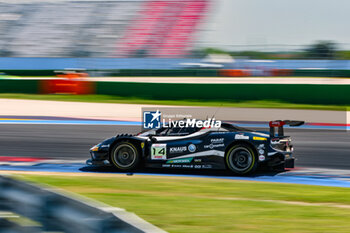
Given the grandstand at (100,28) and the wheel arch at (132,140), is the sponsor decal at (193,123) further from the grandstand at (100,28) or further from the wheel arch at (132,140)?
the grandstand at (100,28)

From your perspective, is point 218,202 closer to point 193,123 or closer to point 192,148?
point 192,148

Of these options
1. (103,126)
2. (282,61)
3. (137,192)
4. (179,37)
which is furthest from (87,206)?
(179,37)

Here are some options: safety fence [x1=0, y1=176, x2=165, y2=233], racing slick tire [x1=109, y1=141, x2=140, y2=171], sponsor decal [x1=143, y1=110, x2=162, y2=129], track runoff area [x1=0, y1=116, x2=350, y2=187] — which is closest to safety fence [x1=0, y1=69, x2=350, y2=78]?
track runoff area [x1=0, y1=116, x2=350, y2=187]

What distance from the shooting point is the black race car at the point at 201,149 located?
8.73 meters

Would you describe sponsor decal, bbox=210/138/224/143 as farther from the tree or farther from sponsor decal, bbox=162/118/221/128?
the tree

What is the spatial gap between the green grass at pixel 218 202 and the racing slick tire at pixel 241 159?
53 centimetres

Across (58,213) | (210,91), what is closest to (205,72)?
(210,91)

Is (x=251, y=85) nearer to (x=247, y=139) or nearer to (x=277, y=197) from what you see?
(x=247, y=139)

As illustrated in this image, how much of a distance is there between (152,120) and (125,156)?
0.74 metres

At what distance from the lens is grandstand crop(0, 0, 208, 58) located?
37.9 m

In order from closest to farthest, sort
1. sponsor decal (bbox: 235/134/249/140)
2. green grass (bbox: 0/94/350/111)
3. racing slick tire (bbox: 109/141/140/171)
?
sponsor decal (bbox: 235/134/249/140), racing slick tire (bbox: 109/141/140/171), green grass (bbox: 0/94/350/111)

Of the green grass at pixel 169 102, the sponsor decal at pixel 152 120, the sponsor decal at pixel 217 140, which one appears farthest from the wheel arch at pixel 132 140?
the green grass at pixel 169 102

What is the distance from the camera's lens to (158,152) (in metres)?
8.98

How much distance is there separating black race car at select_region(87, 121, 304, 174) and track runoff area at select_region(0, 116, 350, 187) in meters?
0.21
